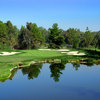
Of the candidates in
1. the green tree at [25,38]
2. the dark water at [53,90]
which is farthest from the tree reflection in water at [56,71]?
the green tree at [25,38]

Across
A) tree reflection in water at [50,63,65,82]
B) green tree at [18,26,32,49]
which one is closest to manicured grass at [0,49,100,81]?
tree reflection in water at [50,63,65,82]

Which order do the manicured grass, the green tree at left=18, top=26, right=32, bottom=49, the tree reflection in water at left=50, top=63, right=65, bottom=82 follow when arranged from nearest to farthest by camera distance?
the tree reflection in water at left=50, top=63, right=65, bottom=82 → the manicured grass → the green tree at left=18, top=26, right=32, bottom=49

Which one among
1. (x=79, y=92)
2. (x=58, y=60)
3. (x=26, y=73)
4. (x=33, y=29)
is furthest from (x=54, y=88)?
(x=33, y=29)

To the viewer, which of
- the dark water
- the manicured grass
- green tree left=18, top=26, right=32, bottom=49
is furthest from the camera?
green tree left=18, top=26, right=32, bottom=49

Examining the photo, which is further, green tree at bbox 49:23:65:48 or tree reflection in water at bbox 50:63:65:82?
green tree at bbox 49:23:65:48

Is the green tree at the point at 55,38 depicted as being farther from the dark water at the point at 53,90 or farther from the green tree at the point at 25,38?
the dark water at the point at 53,90

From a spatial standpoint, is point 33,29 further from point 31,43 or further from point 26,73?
point 26,73

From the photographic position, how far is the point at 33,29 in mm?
76938

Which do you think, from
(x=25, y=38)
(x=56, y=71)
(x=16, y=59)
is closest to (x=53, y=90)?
(x=56, y=71)

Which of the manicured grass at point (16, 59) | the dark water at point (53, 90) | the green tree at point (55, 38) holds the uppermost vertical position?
the green tree at point (55, 38)

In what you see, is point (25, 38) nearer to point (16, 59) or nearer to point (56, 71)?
point (16, 59)

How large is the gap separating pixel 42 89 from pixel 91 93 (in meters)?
4.82

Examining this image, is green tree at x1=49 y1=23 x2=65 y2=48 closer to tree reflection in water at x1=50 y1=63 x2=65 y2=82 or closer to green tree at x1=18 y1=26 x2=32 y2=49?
green tree at x1=18 y1=26 x2=32 y2=49

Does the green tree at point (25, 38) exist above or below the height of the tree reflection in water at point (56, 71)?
above
